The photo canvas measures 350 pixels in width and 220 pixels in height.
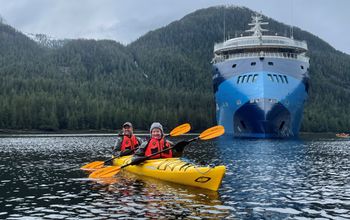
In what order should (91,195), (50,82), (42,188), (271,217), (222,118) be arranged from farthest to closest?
(50,82) → (222,118) → (42,188) → (91,195) → (271,217)

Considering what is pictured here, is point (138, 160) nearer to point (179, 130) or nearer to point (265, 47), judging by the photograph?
point (179, 130)

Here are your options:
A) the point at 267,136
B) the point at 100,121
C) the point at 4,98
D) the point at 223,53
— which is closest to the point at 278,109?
the point at 267,136

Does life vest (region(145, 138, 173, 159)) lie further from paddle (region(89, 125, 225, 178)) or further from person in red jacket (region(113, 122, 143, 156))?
person in red jacket (region(113, 122, 143, 156))

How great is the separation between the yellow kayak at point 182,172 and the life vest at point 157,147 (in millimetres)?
496

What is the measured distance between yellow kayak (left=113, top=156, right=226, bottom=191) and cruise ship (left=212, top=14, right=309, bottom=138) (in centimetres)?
5689

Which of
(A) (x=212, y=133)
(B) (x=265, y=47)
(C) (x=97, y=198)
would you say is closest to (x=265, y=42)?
(B) (x=265, y=47)

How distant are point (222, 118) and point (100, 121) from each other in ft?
159

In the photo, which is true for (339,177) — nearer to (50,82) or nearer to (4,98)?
(4,98)

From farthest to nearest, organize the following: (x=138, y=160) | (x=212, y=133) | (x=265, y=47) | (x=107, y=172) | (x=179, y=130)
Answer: (x=265, y=47)
(x=179, y=130)
(x=138, y=160)
(x=212, y=133)
(x=107, y=172)

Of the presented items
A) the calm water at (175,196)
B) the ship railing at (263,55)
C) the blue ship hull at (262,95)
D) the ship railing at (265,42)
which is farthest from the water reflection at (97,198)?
the ship railing at (265,42)

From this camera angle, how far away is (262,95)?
83.8 metres

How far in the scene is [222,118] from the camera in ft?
321

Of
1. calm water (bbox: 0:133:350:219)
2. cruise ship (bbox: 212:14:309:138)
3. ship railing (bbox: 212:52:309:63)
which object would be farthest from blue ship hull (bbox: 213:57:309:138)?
calm water (bbox: 0:133:350:219)

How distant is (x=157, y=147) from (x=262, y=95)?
5837 centimetres
